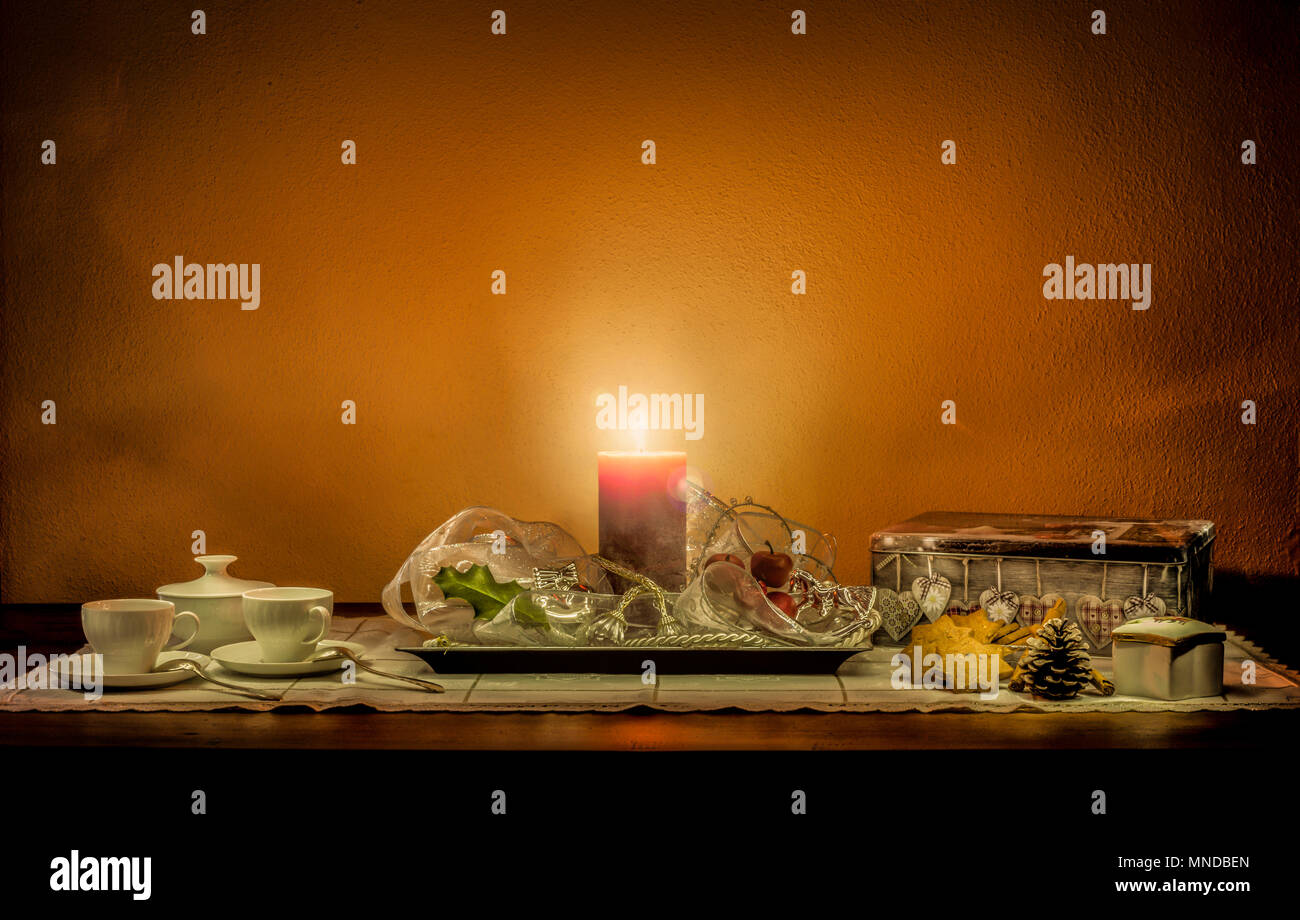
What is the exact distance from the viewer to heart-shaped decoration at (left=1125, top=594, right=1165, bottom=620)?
1.05 meters

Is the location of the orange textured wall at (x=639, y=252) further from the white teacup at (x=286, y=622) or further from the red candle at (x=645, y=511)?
the white teacup at (x=286, y=622)

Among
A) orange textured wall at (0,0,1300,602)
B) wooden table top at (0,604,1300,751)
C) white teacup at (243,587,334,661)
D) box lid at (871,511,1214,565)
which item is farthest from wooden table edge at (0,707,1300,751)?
orange textured wall at (0,0,1300,602)

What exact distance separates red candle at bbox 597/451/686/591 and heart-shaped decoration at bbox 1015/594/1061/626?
1.16 ft

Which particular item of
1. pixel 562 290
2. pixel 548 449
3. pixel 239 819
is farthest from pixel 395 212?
pixel 239 819

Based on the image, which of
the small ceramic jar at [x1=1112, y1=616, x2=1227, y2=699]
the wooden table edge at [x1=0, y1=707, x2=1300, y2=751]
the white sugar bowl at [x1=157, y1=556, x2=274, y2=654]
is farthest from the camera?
the white sugar bowl at [x1=157, y1=556, x2=274, y2=654]

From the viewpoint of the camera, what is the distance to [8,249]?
4.78 feet

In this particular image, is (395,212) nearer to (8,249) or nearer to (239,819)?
(8,249)

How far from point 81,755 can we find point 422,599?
0.40 metres

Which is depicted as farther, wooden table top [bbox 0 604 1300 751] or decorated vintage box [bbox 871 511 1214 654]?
decorated vintage box [bbox 871 511 1214 654]

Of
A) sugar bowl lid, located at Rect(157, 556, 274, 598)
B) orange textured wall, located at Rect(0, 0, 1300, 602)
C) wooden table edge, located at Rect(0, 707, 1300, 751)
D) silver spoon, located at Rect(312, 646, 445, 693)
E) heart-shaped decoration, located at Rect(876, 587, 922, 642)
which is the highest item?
orange textured wall, located at Rect(0, 0, 1300, 602)

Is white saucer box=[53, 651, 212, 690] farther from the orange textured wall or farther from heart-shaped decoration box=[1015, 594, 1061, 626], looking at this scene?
heart-shaped decoration box=[1015, 594, 1061, 626]

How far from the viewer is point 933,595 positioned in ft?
3.68

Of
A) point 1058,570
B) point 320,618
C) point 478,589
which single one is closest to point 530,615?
point 478,589

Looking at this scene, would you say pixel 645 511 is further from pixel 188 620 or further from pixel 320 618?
pixel 188 620
